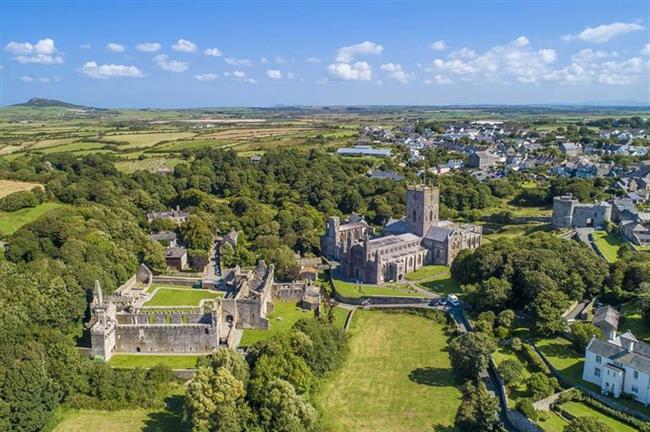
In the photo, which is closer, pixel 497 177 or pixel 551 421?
pixel 551 421

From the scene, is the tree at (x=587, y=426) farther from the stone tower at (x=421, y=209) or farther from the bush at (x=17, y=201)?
the bush at (x=17, y=201)

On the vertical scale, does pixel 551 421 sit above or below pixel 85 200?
below

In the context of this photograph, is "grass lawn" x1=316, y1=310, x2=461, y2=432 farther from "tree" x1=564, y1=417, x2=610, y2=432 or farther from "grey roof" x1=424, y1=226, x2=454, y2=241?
"grey roof" x1=424, y1=226, x2=454, y2=241

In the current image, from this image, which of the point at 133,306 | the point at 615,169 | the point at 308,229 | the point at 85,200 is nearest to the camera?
the point at 133,306

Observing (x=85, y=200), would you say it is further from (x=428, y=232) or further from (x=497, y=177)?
(x=497, y=177)

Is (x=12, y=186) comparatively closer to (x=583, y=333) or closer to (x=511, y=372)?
(x=511, y=372)

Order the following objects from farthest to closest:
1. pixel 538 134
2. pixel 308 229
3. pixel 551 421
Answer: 1. pixel 538 134
2. pixel 308 229
3. pixel 551 421

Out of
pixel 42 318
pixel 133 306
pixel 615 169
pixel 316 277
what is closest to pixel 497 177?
pixel 615 169
